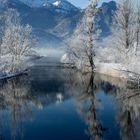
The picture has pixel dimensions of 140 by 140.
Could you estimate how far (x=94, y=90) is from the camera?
2172 inches

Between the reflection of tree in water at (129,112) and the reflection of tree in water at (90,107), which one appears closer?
the reflection of tree in water at (129,112)

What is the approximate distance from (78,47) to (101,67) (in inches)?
407

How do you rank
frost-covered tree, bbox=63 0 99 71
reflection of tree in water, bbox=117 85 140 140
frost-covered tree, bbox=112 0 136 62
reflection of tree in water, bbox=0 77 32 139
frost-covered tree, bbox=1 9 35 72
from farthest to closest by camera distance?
frost-covered tree, bbox=63 0 99 71 → frost-covered tree, bbox=112 0 136 62 → frost-covered tree, bbox=1 9 35 72 → reflection of tree in water, bbox=0 77 32 139 → reflection of tree in water, bbox=117 85 140 140

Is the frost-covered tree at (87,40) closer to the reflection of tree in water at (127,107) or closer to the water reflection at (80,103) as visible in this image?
the water reflection at (80,103)

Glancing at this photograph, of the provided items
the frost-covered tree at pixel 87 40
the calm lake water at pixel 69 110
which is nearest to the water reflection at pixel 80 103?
the calm lake water at pixel 69 110

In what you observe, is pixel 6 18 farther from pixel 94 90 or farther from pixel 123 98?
pixel 123 98

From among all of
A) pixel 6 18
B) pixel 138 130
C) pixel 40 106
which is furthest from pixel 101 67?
pixel 138 130

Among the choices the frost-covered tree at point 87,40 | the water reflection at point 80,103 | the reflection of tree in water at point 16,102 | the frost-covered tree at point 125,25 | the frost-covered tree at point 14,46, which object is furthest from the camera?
the frost-covered tree at point 87,40

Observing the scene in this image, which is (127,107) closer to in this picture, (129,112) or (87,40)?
(129,112)

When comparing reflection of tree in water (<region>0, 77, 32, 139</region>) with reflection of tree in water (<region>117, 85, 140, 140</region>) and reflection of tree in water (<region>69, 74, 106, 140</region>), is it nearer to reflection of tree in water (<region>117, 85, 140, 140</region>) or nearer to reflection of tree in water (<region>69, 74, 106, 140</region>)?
reflection of tree in water (<region>69, 74, 106, 140</region>)

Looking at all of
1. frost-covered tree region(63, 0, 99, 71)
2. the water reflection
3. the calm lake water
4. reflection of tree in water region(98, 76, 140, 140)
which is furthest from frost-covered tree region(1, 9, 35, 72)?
reflection of tree in water region(98, 76, 140, 140)

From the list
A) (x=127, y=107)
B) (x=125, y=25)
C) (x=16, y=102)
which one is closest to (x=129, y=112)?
(x=127, y=107)

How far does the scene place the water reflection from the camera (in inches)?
1324

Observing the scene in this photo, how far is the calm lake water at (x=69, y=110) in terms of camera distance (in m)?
32.9
